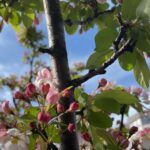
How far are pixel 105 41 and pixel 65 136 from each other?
0.29 metres

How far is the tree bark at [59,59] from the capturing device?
114cm

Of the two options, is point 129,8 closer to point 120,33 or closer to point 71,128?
point 120,33

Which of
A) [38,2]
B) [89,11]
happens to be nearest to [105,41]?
[38,2]

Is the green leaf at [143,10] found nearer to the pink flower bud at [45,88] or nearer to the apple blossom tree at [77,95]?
the apple blossom tree at [77,95]

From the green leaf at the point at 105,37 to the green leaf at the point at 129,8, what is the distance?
85 millimetres

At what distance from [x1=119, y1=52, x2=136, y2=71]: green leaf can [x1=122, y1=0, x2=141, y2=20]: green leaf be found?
0.15 metres

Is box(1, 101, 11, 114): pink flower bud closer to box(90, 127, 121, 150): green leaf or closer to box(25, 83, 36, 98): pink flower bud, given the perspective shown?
box(25, 83, 36, 98): pink flower bud

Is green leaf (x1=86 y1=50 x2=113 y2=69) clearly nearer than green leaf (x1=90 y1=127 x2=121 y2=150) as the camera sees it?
No

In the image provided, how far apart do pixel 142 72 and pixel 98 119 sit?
0.22 m

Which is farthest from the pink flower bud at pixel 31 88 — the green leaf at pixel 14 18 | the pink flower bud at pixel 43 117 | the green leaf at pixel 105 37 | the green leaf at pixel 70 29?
the green leaf at pixel 70 29

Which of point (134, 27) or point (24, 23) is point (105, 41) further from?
point (24, 23)

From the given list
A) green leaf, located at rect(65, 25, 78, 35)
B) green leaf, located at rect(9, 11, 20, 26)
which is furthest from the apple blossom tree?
green leaf, located at rect(65, 25, 78, 35)

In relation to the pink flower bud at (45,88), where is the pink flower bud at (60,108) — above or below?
below

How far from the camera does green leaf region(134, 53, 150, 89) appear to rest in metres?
1.28
